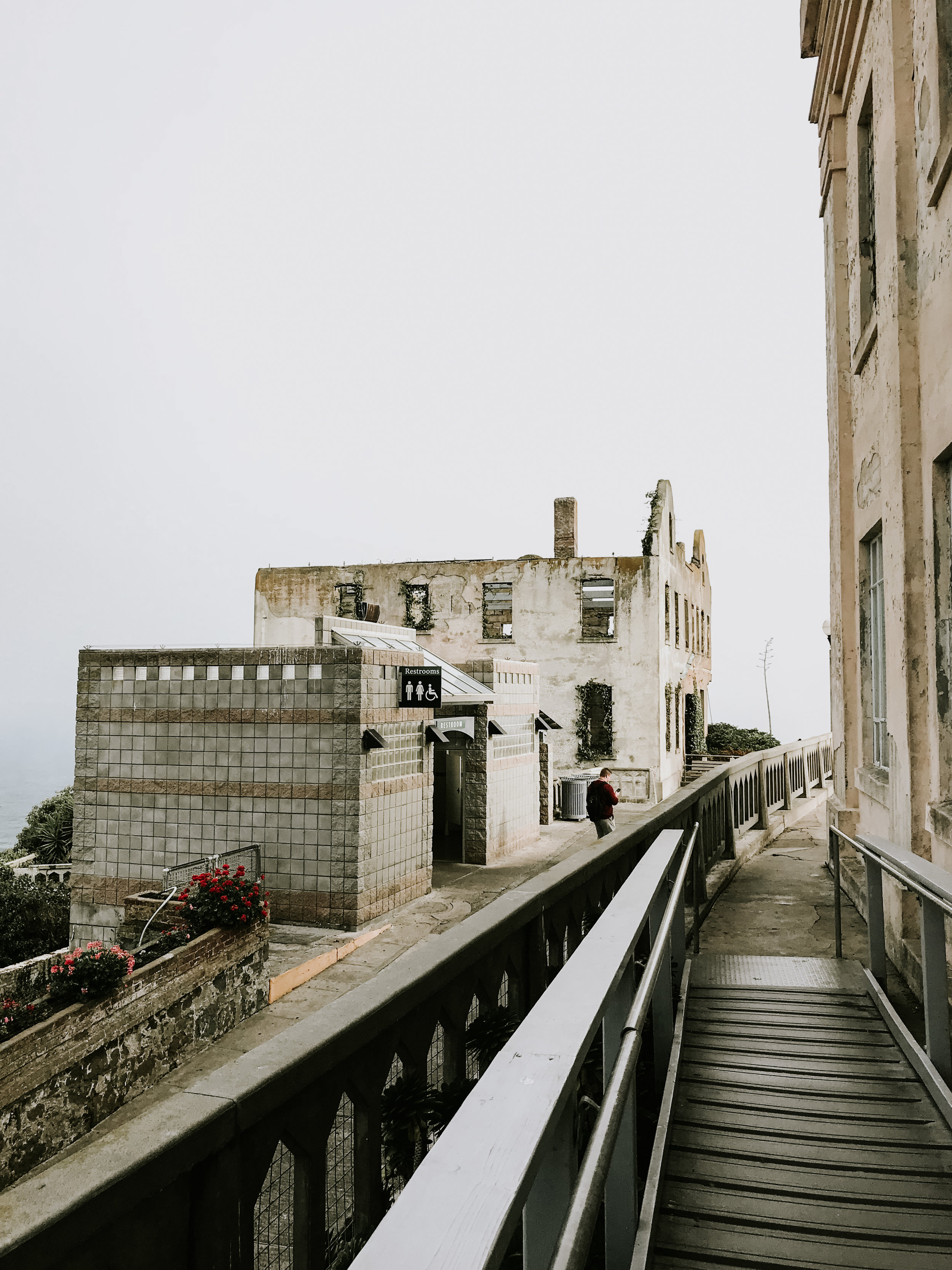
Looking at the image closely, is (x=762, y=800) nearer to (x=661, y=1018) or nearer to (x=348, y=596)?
(x=661, y=1018)

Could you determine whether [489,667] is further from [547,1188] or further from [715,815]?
[547,1188]

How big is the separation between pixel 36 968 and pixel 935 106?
1309 cm

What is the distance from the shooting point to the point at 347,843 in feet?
45.9

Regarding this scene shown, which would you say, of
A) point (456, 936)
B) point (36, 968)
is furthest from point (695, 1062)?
point (36, 968)

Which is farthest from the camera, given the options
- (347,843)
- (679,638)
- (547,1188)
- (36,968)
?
(679,638)

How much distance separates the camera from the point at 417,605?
32719 millimetres

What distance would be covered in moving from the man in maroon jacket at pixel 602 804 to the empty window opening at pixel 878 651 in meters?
9.58

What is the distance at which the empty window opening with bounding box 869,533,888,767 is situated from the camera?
7.62 meters

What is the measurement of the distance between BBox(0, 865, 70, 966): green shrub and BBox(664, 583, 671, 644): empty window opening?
2112cm

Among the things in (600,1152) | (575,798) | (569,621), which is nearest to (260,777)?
(575,798)

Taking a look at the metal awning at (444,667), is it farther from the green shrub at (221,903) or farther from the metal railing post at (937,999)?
the metal railing post at (937,999)

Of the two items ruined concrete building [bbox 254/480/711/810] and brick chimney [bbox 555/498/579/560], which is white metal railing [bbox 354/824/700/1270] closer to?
ruined concrete building [bbox 254/480/711/810]

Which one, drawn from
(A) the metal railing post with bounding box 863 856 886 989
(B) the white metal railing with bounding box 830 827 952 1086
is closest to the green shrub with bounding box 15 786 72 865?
(A) the metal railing post with bounding box 863 856 886 989

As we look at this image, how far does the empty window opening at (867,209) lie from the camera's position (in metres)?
7.61
